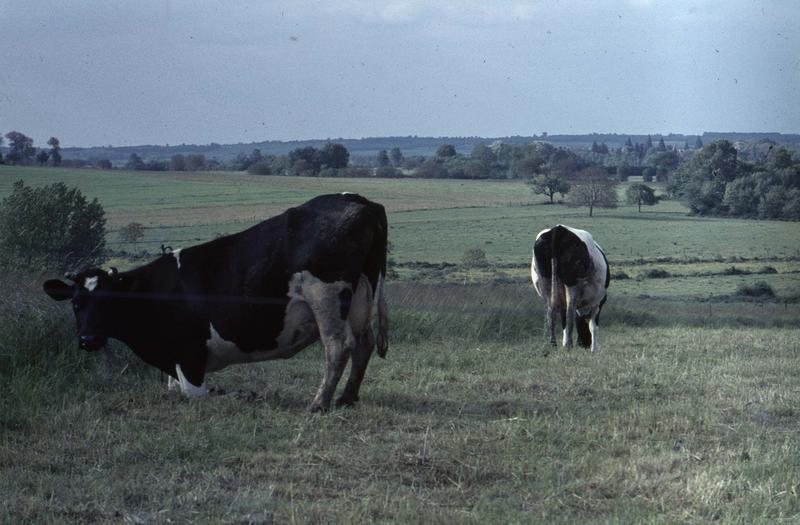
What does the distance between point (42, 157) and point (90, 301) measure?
1754cm

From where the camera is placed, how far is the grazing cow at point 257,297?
938 centimetres

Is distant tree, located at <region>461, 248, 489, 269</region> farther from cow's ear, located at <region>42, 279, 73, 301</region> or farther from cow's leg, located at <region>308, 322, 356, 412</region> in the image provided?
cow's ear, located at <region>42, 279, 73, 301</region>

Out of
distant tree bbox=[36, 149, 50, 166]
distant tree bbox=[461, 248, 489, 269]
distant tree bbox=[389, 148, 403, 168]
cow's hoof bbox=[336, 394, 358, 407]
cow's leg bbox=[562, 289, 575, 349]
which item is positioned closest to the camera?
cow's hoof bbox=[336, 394, 358, 407]

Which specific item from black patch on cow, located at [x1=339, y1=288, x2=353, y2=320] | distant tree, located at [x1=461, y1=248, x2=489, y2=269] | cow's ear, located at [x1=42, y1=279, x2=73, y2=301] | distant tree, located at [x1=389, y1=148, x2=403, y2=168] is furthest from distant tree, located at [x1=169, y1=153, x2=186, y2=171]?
black patch on cow, located at [x1=339, y1=288, x2=353, y2=320]

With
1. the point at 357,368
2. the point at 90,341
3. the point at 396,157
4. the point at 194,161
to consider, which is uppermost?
the point at 194,161

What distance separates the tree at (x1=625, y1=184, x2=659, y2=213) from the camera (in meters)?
33.8

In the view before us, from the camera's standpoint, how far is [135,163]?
2808 centimetres

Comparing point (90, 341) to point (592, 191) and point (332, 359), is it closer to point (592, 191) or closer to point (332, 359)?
point (332, 359)

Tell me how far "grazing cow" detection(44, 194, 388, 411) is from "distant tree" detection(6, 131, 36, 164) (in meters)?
15.4

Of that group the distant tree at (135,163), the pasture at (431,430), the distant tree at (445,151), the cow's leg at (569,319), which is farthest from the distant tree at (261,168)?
the cow's leg at (569,319)

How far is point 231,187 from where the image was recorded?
86.7 feet

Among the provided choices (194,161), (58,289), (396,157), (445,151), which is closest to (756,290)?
(445,151)

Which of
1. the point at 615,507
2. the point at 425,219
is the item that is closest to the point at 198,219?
the point at 425,219

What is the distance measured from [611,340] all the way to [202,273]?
28.2 feet
